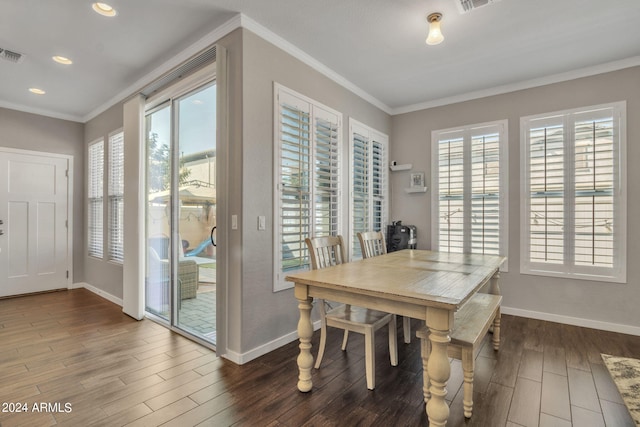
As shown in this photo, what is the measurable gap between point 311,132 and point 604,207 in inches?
123

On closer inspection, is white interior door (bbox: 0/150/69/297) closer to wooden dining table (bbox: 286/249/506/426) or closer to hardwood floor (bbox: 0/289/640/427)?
hardwood floor (bbox: 0/289/640/427)

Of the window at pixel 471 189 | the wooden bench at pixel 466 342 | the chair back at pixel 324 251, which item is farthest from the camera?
the window at pixel 471 189

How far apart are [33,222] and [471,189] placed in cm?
623

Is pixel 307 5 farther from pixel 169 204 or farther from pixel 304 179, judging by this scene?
pixel 169 204

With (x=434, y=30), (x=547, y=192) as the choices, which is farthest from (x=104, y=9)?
(x=547, y=192)

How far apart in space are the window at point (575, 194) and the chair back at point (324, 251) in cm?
243

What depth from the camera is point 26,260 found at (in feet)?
14.7

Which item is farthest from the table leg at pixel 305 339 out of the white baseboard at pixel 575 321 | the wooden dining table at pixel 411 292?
the white baseboard at pixel 575 321

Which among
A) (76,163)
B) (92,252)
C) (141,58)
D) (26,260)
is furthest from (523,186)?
(26,260)

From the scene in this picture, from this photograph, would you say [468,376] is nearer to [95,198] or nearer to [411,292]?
[411,292]

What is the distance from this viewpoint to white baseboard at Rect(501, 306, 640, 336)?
10.0ft

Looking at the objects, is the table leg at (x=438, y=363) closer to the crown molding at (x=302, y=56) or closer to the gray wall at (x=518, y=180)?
the crown molding at (x=302, y=56)

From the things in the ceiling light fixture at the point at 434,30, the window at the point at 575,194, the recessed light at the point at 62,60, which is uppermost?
the recessed light at the point at 62,60

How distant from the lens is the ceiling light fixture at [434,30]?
2.29 m
